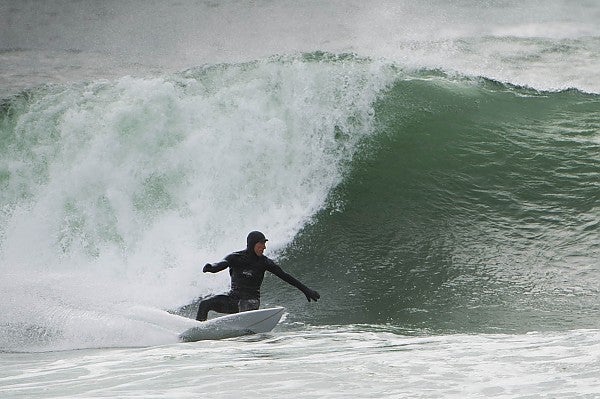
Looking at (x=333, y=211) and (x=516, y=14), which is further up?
(x=516, y=14)

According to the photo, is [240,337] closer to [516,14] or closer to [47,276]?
[47,276]

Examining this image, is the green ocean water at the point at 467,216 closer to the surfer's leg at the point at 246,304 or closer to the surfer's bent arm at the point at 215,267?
the surfer's leg at the point at 246,304

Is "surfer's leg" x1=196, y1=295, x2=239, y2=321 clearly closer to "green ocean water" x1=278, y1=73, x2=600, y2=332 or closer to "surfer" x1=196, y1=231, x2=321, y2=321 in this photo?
"surfer" x1=196, y1=231, x2=321, y2=321

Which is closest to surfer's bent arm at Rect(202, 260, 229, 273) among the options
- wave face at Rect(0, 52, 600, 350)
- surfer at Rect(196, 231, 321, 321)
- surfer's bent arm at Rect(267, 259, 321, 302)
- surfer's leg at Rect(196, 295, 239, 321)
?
surfer at Rect(196, 231, 321, 321)

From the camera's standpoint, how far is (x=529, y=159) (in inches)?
472

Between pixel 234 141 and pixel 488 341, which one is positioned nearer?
pixel 488 341

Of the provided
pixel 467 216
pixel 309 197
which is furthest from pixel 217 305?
pixel 467 216

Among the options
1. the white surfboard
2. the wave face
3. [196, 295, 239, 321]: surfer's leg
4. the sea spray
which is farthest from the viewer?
the sea spray

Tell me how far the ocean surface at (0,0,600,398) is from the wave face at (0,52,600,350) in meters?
0.03

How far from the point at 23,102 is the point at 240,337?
9.46 m

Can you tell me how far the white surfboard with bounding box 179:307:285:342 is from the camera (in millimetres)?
7824

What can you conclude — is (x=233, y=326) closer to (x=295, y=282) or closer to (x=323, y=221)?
(x=295, y=282)

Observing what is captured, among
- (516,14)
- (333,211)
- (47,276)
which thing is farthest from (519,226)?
(516,14)

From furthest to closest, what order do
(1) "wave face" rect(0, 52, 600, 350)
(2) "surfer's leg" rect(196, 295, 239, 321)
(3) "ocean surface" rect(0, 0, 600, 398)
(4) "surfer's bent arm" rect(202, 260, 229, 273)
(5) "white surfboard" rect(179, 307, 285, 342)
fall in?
(1) "wave face" rect(0, 52, 600, 350), (2) "surfer's leg" rect(196, 295, 239, 321), (4) "surfer's bent arm" rect(202, 260, 229, 273), (5) "white surfboard" rect(179, 307, 285, 342), (3) "ocean surface" rect(0, 0, 600, 398)
